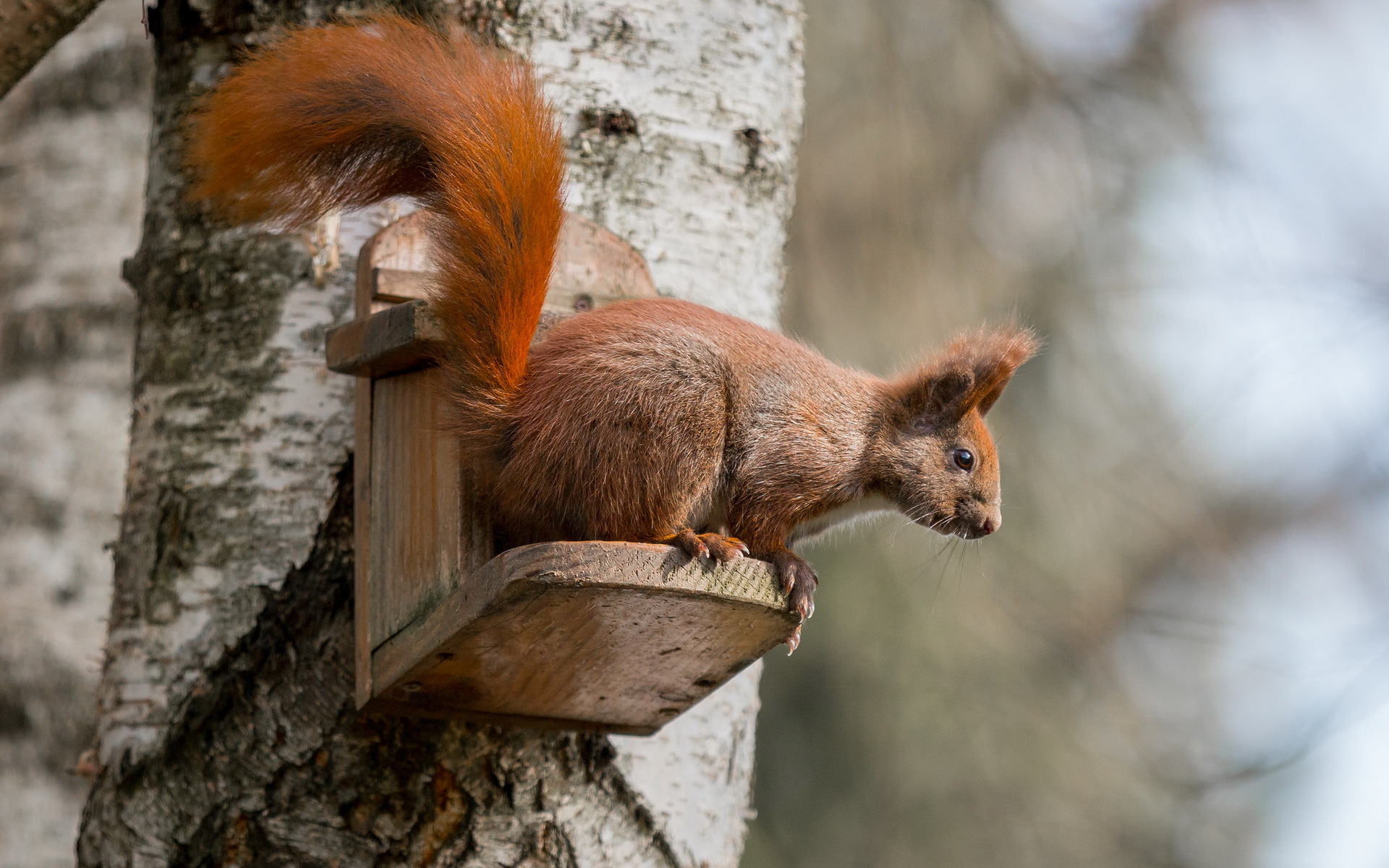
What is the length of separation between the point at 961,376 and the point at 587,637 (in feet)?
1.98

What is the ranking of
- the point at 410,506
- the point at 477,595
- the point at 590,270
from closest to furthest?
the point at 477,595 → the point at 410,506 → the point at 590,270

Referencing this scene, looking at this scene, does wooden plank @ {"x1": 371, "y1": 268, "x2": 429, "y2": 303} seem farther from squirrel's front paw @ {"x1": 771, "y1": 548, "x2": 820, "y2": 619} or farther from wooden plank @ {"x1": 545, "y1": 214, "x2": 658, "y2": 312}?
squirrel's front paw @ {"x1": 771, "y1": 548, "x2": 820, "y2": 619}

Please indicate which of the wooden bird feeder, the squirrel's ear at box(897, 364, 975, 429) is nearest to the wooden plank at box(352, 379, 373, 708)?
the wooden bird feeder

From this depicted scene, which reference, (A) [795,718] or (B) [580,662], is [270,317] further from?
(A) [795,718]

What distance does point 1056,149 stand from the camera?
351 centimetres

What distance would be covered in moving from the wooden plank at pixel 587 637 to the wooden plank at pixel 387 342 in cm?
28

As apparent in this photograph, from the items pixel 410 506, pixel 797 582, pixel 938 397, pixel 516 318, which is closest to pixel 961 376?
pixel 938 397

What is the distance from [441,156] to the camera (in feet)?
4.78

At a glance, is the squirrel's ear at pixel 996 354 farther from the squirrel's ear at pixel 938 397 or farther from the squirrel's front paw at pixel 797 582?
the squirrel's front paw at pixel 797 582

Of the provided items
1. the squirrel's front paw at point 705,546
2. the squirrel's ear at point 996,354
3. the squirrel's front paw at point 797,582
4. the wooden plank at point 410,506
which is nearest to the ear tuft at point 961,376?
the squirrel's ear at point 996,354

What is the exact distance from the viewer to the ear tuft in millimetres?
1747

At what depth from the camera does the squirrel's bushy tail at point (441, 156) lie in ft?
4.76

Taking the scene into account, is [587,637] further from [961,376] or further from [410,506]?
[961,376]

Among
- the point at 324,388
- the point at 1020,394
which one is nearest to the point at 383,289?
the point at 324,388
